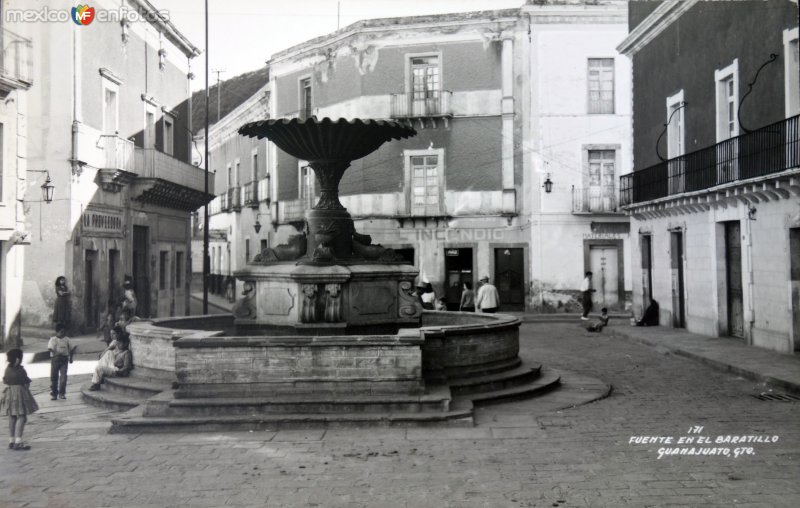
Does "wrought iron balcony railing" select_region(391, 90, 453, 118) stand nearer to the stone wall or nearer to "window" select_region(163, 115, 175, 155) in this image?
"window" select_region(163, 115, 175, 155)

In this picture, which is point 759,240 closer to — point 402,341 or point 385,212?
point 402,341

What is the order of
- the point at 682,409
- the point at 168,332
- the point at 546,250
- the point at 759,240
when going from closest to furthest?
the point at 682,409 < the point at 168,332 < the point at 759,240 < the point at 546,250

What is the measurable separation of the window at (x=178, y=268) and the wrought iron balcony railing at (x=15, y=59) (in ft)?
34.2

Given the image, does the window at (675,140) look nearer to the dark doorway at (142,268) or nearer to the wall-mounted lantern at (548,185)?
the wall-mounted lantern at (548,185)

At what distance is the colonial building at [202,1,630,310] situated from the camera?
24719 mm

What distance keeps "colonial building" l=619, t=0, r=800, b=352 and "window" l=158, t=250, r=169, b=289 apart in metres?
14.9

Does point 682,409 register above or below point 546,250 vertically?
below

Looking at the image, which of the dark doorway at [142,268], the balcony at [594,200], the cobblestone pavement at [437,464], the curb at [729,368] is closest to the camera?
the cobblestone pavement at [437,464]

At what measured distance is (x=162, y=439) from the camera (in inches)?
284

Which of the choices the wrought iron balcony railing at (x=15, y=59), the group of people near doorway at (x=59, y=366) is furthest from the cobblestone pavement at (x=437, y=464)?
the wrought iron balcony railing at (x=15, y=59)

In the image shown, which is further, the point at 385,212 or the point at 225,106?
the point at 225,106

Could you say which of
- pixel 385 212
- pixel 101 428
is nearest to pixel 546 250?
pixel 385 212

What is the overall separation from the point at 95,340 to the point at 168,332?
8.74 metres

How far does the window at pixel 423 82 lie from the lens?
25328 mm
